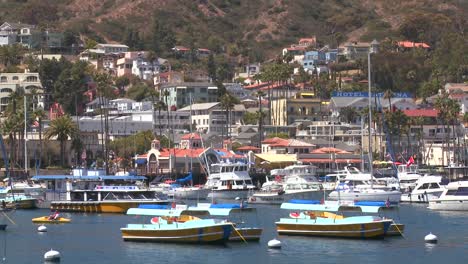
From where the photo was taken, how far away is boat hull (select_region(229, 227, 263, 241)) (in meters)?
85.2

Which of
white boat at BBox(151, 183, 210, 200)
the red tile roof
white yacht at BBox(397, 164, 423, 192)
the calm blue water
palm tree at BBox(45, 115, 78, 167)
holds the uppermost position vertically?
palm tree at BBox(45, 115, 78, 167)

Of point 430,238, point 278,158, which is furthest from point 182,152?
point 430,238

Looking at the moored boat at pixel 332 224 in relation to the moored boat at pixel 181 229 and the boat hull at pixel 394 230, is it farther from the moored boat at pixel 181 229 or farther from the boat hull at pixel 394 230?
the moored boat at pixel 181 229

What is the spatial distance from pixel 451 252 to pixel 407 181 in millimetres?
67213

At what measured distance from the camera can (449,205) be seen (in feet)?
389

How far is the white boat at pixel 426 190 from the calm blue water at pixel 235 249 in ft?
92.1

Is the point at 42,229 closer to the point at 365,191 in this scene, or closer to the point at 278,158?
the point at 365,191

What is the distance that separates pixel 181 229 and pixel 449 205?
41.9m

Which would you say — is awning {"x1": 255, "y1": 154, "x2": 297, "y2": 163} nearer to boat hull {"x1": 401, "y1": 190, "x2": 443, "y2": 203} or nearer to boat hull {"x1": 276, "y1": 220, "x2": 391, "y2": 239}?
boat hull {"x1": 401, "y1": 190, "x2": 443, "y2": 203}

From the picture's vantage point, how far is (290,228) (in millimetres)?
89438

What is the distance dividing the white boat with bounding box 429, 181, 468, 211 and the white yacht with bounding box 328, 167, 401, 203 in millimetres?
5780

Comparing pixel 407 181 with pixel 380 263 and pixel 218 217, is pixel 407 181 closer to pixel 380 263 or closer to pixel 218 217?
pixel 218 217

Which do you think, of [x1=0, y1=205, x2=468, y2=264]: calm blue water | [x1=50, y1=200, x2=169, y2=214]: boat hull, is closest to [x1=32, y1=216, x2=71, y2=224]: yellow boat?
[x1=0, y1=205, x2=468, y2=264]: calm blue water

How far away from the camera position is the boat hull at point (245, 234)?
85.2m
